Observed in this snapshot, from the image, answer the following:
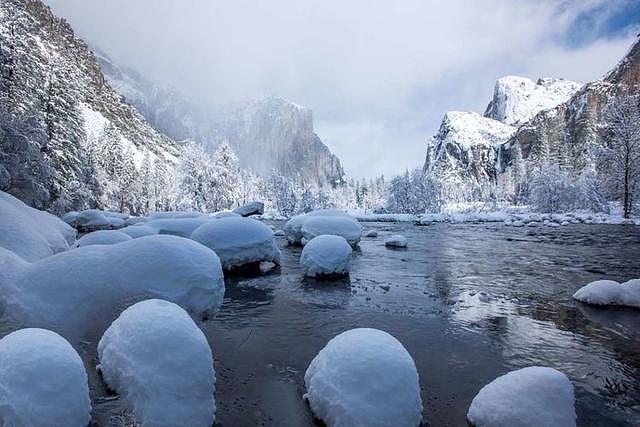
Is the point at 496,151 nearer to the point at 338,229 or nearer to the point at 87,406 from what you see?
the point at 338,229

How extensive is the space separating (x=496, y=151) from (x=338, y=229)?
7012 inches

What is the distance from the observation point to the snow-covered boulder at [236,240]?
38.5 ft

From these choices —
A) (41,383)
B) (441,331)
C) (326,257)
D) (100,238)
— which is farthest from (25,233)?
(441,331)

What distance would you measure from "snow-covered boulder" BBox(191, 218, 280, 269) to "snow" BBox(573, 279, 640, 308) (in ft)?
29.1

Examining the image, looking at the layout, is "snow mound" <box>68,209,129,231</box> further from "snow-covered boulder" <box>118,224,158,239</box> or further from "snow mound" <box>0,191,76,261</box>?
"snow mound" <box>0,191,76,261</box>

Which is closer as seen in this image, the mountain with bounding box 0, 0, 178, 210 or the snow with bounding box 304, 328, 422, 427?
the snow with bounding box 304, 328, 422, 427

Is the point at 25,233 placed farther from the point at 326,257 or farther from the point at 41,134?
the point at 41,134

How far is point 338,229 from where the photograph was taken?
57.1 feet

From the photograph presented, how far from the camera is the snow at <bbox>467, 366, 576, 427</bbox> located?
12.7ft

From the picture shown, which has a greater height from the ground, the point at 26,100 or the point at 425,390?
the point at 26,100

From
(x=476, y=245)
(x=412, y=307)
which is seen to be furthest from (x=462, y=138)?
(x=412, y=307)

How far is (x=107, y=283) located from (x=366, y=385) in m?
3.96

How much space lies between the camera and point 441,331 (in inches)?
287

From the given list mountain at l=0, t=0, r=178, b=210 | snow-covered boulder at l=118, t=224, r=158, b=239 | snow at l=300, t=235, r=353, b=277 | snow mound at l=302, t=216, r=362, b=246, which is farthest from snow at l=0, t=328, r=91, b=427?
mountain at l=0, t=0, r=178, b=210
